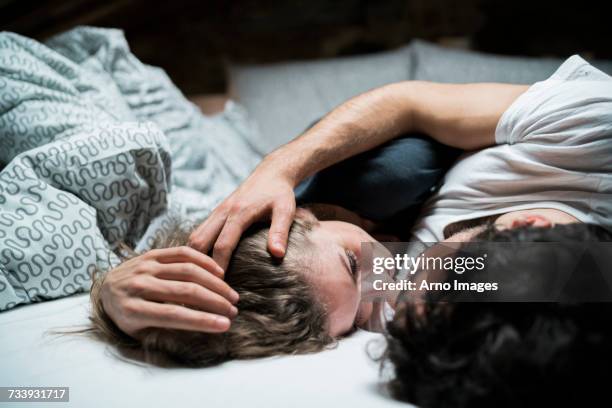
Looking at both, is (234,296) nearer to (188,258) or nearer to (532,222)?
(188,258)

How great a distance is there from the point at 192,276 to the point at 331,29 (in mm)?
1839

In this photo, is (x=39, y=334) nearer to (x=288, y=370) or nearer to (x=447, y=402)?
(x=288, y=370)

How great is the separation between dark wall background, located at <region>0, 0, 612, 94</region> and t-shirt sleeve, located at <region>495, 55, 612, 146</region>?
133 centimetres

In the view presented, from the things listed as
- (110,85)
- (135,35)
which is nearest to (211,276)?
(110,85)

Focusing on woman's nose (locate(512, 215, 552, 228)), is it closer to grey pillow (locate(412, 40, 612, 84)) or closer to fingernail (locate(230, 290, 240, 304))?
fingernail (locate(230, 290, 240, 304))

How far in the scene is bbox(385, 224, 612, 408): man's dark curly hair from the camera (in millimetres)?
529

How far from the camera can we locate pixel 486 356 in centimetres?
56

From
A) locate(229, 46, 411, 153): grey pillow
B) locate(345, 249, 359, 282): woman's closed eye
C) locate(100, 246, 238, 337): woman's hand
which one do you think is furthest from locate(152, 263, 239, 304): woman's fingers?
locate(229, 46, 411, 153): grey pillow

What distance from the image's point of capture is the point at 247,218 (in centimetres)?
81

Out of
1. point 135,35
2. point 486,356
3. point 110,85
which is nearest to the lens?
point 486,356

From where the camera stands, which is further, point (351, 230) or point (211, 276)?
point (351, 230)

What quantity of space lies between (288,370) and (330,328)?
0.13 meters

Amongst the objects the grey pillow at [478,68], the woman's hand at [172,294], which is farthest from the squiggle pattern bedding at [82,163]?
the grey pillow at [478,68]

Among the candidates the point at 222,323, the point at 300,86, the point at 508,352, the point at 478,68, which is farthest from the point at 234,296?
the point at 478,68
